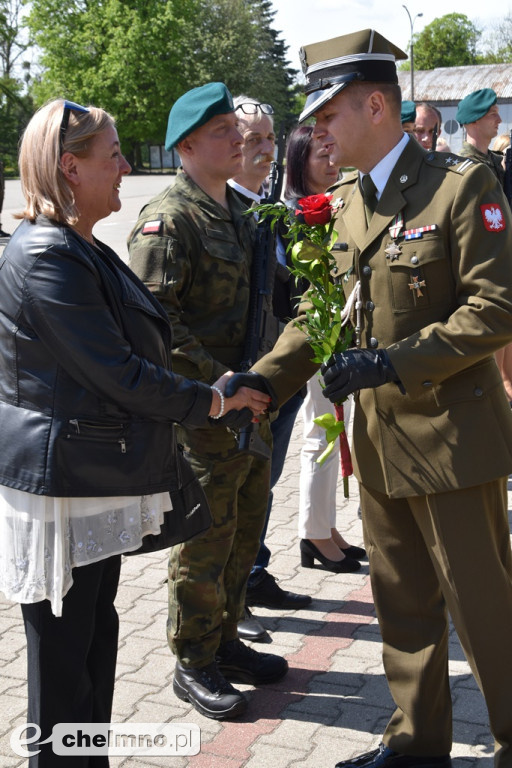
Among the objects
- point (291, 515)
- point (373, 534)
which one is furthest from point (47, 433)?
point (291, 515)

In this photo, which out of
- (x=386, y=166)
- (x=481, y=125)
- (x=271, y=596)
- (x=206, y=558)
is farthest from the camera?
(x=481, y=125)

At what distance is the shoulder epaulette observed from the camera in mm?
2887

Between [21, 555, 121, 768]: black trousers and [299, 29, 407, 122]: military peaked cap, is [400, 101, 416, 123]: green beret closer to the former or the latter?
[299, 29, 407, 122]: military peaked cap

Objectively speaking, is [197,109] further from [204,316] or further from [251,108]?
[251,108]

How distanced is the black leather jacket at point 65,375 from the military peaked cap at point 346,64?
2.85 ft

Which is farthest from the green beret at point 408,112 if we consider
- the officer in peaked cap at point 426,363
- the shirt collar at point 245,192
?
the officer in peaked cap at point 426,363

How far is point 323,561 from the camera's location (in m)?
5.04

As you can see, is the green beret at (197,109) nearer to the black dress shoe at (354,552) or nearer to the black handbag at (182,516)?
the black handbag at (182,516)

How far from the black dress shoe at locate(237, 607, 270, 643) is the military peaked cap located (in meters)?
2.30

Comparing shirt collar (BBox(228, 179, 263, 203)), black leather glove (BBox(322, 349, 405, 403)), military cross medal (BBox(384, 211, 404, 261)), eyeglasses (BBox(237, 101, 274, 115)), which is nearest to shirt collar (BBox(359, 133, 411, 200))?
military cross medal (BBox(384, 211, 404, 261))

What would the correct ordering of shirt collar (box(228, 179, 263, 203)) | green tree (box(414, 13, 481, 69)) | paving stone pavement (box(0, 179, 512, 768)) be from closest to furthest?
1. paving stone pavement (box(0, 179, 512, 768))
2. shirt collar (box(228, 179, 263, 203))
3. green tree (box(414, 13, 481, 69))

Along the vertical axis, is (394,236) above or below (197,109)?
below

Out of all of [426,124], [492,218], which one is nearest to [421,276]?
[492,218]

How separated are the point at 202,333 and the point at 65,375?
3.79ft
